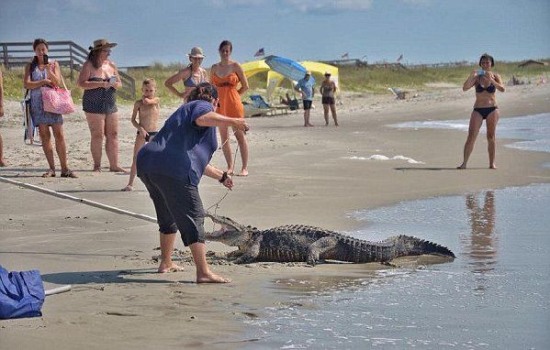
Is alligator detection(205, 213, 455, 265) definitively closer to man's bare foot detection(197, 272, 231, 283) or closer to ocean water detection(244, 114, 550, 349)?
ocean water detection(244, 114, 550, 349)

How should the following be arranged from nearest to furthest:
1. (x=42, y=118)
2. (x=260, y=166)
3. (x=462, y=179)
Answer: (x=42, y=118)
(x=462, y=179)
(x=260, y=166)

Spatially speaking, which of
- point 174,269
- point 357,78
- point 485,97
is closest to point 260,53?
point 357,78

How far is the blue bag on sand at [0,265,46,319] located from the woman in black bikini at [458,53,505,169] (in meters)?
9.48

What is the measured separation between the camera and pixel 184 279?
22.9 feet

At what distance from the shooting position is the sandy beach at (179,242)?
559 cm

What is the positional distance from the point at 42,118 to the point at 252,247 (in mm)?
5313

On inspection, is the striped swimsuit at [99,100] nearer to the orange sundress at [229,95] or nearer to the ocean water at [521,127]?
the orange sundress at [229,95]

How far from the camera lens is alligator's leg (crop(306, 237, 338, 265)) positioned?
7.77 m

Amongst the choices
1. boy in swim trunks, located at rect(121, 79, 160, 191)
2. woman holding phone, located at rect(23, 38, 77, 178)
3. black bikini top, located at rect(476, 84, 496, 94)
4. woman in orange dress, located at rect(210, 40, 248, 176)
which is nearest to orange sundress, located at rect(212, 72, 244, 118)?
woman in orange dress, located at rect(210, 40, 248, 176)

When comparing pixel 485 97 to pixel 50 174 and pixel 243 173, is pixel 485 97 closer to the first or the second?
pixel 243 173

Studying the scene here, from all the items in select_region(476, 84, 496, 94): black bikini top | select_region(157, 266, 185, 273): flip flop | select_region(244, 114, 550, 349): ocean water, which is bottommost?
select_region(244, 114, 550, 349): ocean water

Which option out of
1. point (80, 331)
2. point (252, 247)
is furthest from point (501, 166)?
point (80, 331)

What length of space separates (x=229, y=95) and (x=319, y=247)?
4.86m

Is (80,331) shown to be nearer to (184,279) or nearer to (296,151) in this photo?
(184,279)
